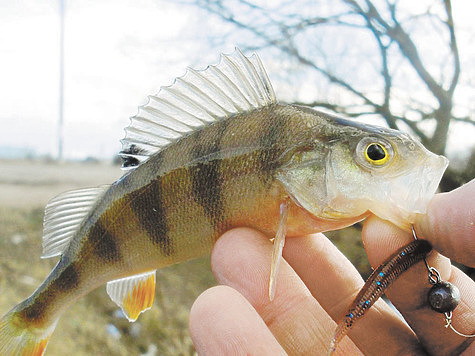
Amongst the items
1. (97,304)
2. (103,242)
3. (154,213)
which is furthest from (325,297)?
(97,304)

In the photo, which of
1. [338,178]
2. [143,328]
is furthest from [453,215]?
[143,328]

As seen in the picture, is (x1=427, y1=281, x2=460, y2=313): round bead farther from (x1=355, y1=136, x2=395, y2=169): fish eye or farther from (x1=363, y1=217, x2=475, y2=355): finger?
(x1=355, y1=136, x2=395, y2=169): fish eye

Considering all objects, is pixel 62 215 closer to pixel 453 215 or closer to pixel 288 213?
pixel 288 213

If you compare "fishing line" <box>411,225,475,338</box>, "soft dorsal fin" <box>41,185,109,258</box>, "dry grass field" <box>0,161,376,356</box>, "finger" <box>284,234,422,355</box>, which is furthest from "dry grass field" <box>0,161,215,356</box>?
"fishing line" <box>411,225,475,338</box>

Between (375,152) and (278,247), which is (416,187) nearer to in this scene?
(375,152)

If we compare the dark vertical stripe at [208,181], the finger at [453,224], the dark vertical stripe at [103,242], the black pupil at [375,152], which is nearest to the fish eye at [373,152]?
the black pupil at [375,152]
